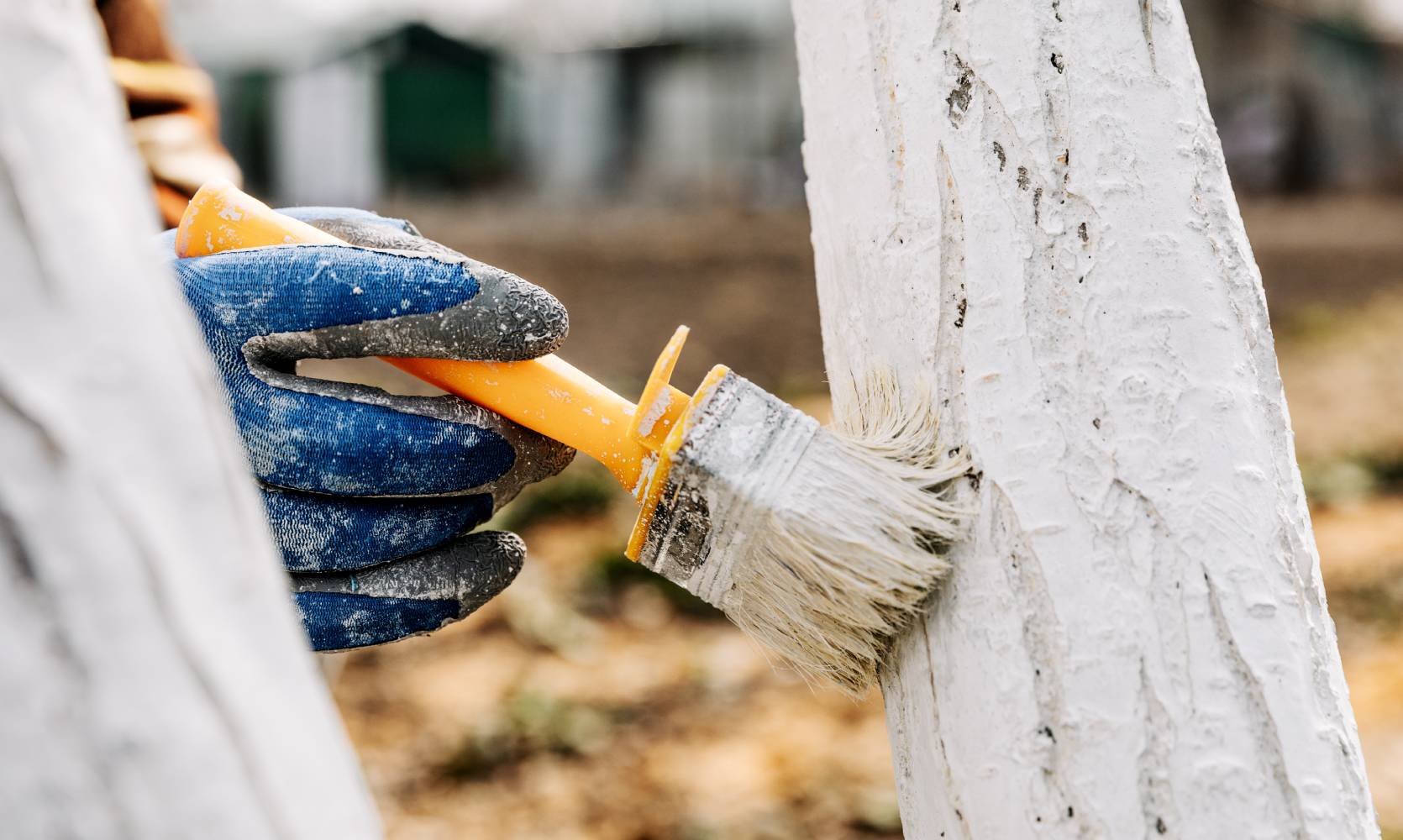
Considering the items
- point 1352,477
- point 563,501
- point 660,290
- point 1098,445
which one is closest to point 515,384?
point 1098,445

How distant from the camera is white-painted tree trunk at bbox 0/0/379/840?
1.59 ft

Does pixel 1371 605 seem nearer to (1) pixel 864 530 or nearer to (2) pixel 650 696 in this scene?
(2) pixel 650 696

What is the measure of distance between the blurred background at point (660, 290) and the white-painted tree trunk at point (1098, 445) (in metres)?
2.52

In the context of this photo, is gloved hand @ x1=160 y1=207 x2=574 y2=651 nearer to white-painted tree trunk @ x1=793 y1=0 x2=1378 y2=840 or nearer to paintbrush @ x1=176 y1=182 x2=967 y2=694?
paintbrush @ x1=176 y1=182 x2=967 y2=694

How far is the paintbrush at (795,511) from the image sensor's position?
3.38 ft

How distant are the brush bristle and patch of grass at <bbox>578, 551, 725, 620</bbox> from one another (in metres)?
3.52

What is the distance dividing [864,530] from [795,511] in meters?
0.07

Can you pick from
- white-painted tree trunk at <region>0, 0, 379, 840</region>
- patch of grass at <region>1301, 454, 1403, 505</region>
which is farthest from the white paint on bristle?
patch of grass at <region>1301, 454, 1403, 505</region>

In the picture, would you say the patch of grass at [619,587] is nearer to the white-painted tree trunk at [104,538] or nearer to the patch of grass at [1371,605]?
the patch of grass at [1371,605]

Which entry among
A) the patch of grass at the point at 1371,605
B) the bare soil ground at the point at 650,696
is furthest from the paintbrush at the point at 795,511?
the patch of grass at the point at 1371,605

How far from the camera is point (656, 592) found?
4746mm

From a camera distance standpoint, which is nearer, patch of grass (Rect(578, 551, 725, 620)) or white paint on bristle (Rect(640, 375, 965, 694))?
white paint on bristle (Rect(640, 375, 965, 694))

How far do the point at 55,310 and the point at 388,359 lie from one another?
0.72 metres

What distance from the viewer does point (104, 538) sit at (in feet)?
1.64
